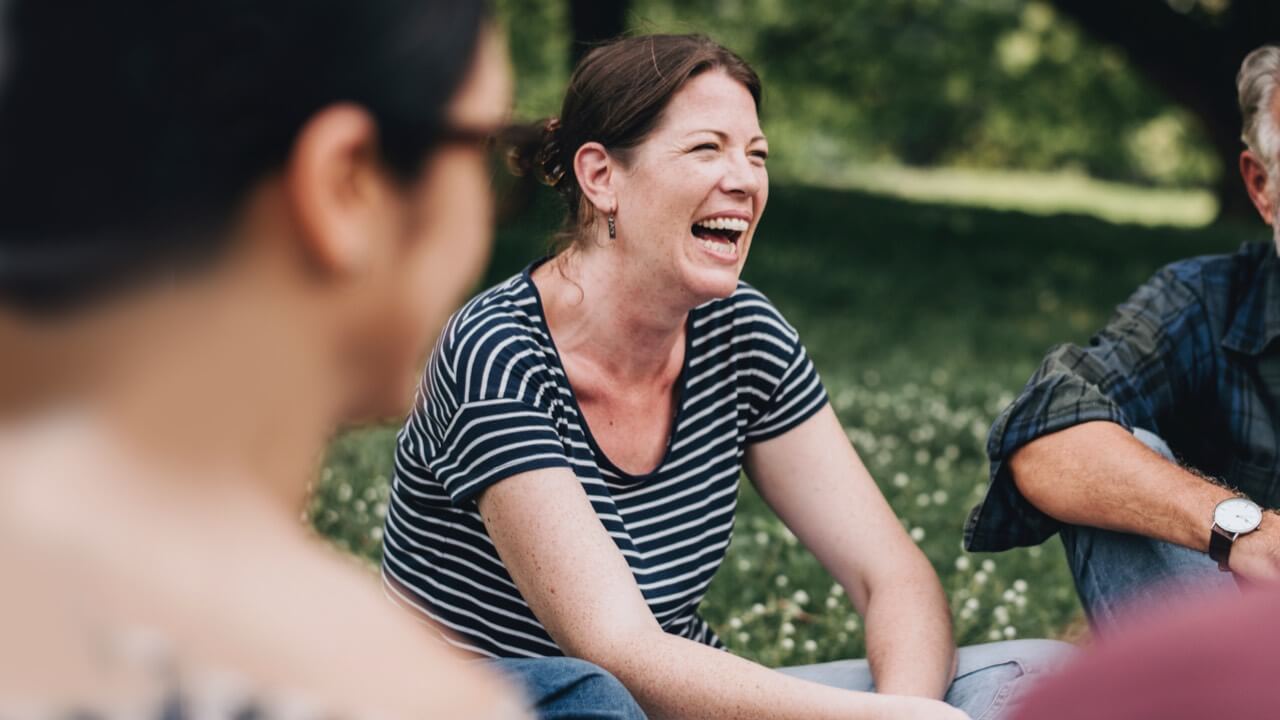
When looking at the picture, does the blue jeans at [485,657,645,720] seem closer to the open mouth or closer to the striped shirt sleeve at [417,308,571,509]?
the striped shirt sleeve at [417,308,571,509]

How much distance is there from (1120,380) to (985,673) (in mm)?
769

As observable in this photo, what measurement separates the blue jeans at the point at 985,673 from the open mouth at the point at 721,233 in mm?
839

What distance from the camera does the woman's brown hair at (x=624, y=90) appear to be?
2.99 m

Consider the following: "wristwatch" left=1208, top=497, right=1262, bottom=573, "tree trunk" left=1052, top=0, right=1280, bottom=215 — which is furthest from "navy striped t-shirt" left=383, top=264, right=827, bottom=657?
"tree trunk" left=1052, top=0, right=1280, bottom=215

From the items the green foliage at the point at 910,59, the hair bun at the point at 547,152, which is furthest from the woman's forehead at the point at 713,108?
the green foliage at the point at 910,59

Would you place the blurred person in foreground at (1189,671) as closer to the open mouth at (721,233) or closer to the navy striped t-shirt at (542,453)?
the navy striped t-shirt at (542,453)

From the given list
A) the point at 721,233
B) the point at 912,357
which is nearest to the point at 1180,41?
the point at 912,357

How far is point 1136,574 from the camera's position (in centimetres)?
311

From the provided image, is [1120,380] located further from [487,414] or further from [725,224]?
[487,414]

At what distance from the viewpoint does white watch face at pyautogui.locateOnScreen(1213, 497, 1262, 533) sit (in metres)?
2.96

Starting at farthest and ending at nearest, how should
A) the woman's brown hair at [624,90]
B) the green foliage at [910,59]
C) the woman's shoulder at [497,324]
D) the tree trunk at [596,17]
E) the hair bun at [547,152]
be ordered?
the green foliage at [910,59] < the tree trunk at [596,17] < the hair bun at [547,152] < the woman's brown hair at [624,90] < the woman's shoulder at [497,324]

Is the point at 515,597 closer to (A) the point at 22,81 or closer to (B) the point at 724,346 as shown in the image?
(B) the point at 724,346

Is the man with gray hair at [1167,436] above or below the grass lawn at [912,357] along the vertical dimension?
above

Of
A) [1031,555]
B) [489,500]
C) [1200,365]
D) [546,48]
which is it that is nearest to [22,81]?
[489,500]
